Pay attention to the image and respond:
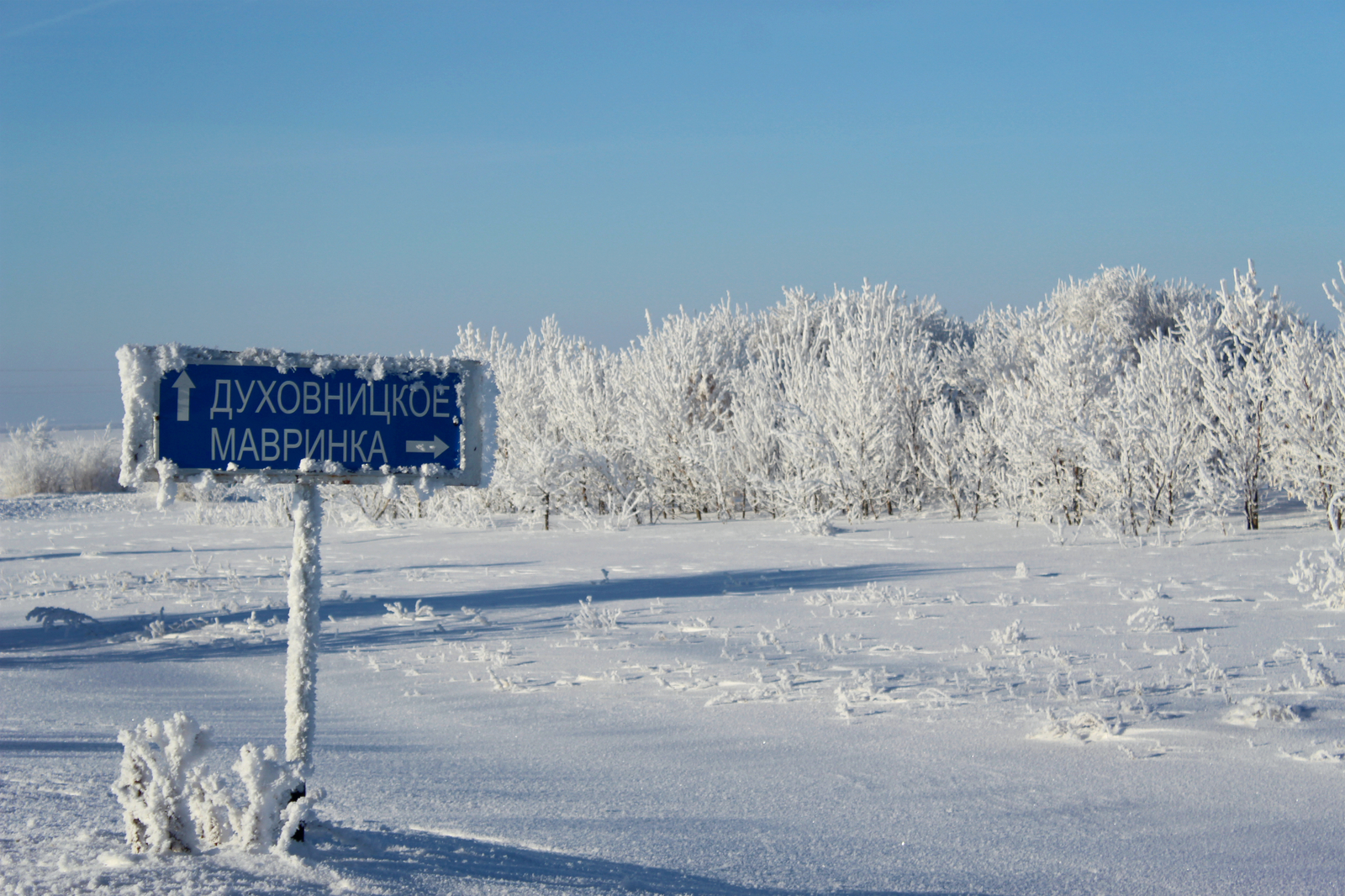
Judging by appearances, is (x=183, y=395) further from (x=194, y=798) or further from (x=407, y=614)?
(x=407, y=614)

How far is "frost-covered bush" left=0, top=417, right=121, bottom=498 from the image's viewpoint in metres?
24.8

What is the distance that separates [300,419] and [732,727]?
2404 millimetres

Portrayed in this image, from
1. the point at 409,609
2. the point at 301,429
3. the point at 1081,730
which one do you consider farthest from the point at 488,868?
the point at 409,609

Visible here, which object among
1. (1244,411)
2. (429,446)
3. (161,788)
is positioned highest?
(1244,411)

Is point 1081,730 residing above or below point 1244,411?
below

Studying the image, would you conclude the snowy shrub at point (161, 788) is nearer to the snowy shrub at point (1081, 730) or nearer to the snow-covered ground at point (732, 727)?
the snow-covered ground at point (732, 727)

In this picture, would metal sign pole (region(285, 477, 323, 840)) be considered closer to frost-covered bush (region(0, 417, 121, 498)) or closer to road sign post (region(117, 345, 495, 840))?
road sign post (region(117, 345, 495, 840))

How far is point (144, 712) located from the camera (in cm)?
468

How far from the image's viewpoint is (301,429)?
281 centimetres

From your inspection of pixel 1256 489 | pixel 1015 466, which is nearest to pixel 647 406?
pixel 1015 466

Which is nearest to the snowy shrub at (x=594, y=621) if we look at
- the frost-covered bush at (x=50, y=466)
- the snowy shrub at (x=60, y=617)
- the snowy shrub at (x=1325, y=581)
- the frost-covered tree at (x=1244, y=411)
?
the snowy shrub at (x=60, y=617)

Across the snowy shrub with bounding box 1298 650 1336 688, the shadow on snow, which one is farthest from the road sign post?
the snowy shrub with bounding box 1298 650 1336 688

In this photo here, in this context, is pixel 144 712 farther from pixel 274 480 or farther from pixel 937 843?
pixel 937 843

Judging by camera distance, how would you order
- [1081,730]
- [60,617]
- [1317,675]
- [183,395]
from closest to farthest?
[183,395] < [1081,730] < [1317,675] < [60,617]
